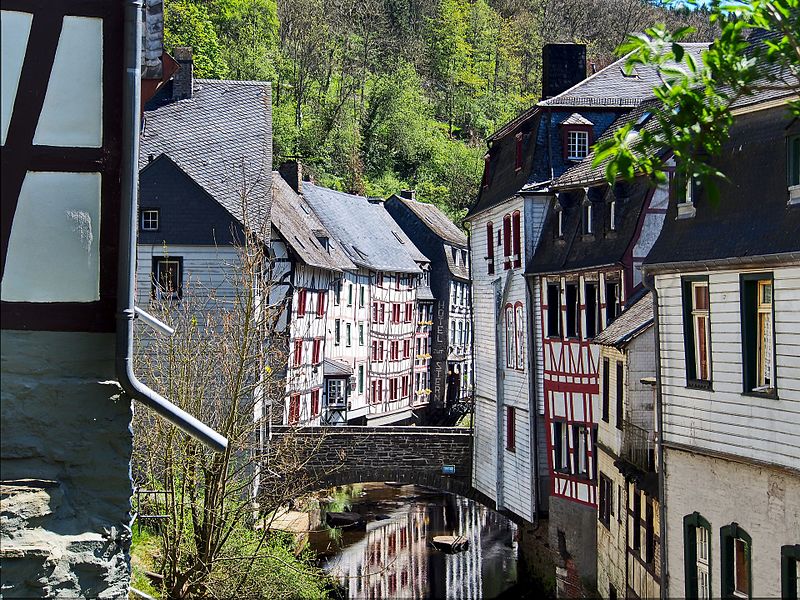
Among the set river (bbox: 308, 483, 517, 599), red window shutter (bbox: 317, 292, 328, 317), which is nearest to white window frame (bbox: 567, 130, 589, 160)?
river (bbox: 308, 483, 517, 599)

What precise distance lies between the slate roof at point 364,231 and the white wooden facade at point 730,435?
32.0 metres

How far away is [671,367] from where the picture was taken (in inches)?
671

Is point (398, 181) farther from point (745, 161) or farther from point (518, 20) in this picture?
point (745, 161)

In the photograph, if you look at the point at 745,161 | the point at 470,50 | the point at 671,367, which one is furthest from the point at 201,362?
the point at 470,50

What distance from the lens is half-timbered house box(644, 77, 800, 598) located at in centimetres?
1359

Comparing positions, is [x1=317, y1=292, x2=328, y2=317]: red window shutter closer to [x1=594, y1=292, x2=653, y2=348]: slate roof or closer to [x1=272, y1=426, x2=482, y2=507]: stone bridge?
[x1=272, y1=426, x2=482, y2=507]: stone bridge

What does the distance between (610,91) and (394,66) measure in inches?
2399

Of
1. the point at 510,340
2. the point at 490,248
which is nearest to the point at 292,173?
the point at 490,248

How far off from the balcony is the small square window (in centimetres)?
1483

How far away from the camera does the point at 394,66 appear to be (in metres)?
88.7

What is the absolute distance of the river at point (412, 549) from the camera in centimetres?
3091

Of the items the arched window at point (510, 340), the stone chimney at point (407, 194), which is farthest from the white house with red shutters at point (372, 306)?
the arched window at point (510, 340)

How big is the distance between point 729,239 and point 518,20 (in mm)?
88371

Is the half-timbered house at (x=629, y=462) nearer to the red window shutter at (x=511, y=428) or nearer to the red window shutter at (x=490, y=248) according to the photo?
the red window shutter at (x=511, y=428)
